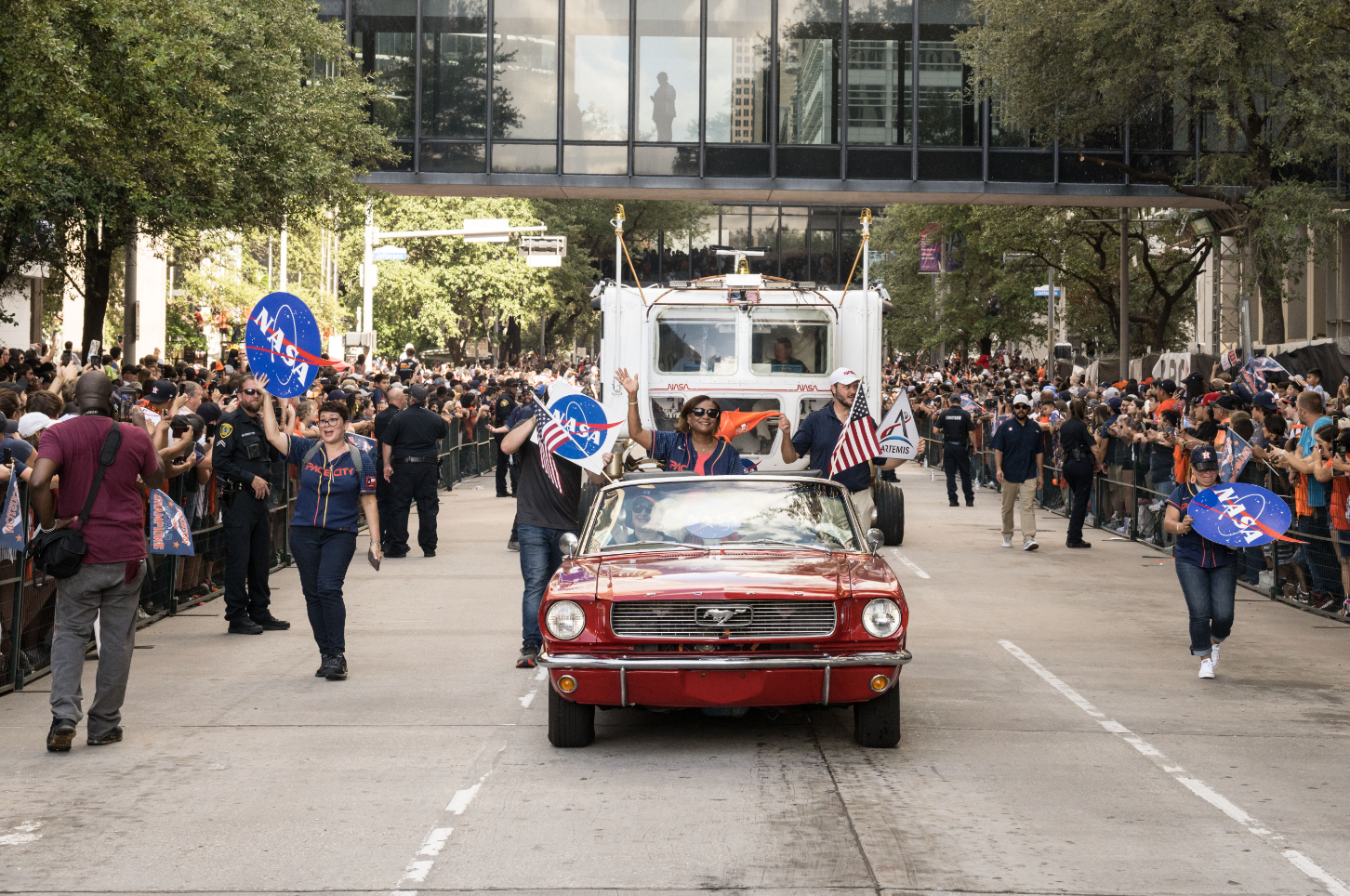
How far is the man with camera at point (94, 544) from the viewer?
26.9ft

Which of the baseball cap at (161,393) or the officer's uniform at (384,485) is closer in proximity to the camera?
the baseball cap at (161,393)

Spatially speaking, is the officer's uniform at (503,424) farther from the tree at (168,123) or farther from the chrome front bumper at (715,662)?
the chrome front bumper at (715,662)

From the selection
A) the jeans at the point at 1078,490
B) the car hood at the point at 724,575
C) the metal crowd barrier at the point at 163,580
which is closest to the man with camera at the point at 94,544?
the metal crowd barrier at the point at 163,580

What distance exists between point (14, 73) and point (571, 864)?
1277 cm

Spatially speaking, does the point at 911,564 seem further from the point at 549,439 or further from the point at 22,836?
the point at 22,836

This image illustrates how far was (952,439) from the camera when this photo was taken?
26.0 meters

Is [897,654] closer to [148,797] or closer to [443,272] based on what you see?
[148,797]

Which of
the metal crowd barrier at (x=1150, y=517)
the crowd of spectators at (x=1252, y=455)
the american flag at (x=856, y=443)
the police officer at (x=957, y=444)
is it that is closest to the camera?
the american flag at (x=856, y=443)

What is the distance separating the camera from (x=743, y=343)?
57.0ft

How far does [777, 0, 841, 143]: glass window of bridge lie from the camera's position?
120ft

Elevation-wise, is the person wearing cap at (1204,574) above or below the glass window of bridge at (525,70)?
below

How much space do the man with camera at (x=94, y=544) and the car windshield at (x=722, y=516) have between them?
8.19ft

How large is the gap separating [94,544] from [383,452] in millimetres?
10283

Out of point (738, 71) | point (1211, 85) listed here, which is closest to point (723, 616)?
point (1211, 85)
